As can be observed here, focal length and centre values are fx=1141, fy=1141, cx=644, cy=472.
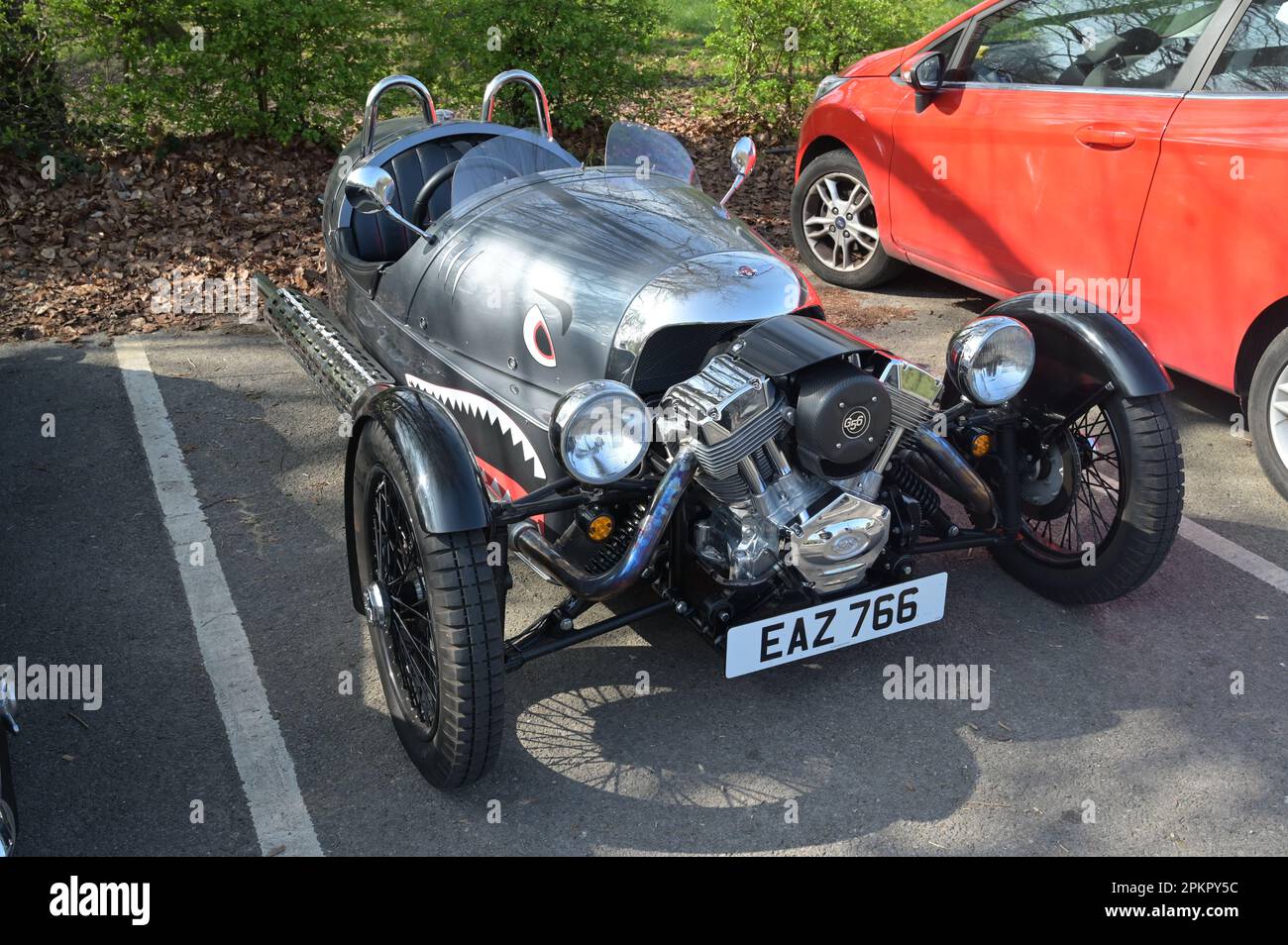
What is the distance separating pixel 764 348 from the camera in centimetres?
333

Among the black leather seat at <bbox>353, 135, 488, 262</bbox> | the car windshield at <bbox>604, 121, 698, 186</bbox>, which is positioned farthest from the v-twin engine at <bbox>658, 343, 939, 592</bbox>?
the black leather seat at <bbox>353, 135, 488, 262</bbox>

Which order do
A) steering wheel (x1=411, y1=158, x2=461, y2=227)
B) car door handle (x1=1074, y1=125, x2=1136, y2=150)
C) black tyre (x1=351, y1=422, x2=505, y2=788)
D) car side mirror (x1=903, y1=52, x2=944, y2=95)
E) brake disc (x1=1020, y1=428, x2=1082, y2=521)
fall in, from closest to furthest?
black tyre (x1=351, y1=422, x2=505, y2=788), brake disc (x1=1020, y1=428, x2=1082, y2=521), steering wheel (x1=411, y1=158, x2=461, y2=227), car door handle (x1=1074, y1=125, x2=1136, y2=150), car side mirror (x1=903, y1=52, x2=944, y2=95)

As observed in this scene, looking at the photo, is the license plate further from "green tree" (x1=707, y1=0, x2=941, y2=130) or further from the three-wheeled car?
"green tree" (x1=707, y1=0, x2=941, y2=130)

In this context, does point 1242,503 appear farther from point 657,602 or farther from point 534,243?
point 534,243

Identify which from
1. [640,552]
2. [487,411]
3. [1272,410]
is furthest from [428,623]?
[1272,410]

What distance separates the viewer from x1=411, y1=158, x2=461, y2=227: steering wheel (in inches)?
196

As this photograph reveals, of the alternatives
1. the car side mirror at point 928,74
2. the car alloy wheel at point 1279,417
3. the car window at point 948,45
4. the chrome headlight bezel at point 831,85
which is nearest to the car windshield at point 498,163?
the car side mirror at point 928,74

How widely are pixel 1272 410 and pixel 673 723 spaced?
2.95m

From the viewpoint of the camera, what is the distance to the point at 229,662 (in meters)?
3.86

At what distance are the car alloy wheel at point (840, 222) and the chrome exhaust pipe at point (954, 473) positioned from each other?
10.8 ft

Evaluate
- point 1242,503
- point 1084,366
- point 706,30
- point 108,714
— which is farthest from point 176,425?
point 706,30

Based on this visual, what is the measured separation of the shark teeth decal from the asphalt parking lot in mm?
604

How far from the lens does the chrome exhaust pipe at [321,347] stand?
4.65m

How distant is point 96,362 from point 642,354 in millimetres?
3984
